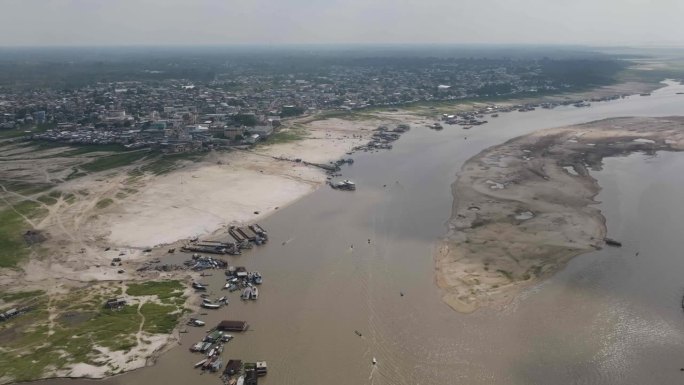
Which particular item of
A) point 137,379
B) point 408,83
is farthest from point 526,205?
point 408,83

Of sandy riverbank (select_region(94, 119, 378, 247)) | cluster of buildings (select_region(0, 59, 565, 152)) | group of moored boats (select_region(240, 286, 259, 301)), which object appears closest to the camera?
group of moored boats (select_region(240, 286, 259, 301))

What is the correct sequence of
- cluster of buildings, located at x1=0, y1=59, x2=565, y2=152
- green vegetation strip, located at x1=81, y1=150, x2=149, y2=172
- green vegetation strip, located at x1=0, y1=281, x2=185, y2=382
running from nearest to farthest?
green vegetation strip, located at x1=0, y1=281, x2=185, y2=382, green vegetation strip, located at x1=81, y1=150, x2=149, y2=172, cluster of buildings, located at x1=0, y1=59, x2=565, y2=152

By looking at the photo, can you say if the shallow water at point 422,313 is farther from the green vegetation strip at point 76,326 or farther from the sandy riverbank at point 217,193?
the sandy riverbank at point 217,193

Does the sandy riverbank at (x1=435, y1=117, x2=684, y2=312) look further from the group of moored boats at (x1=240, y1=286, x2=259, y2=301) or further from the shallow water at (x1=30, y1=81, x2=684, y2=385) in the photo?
the group of moored boats at (x1=240, y1=286, x2=259, y2=301)

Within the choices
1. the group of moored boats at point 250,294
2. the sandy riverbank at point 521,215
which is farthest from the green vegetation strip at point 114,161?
the sandy riverbank at point 521,215

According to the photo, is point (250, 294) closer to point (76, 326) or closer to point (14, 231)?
point (76, 326)

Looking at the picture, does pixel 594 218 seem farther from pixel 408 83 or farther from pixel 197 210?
pixel 408 83

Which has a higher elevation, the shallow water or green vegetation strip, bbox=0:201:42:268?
green vegetation strip, bbox=0:201:42:268

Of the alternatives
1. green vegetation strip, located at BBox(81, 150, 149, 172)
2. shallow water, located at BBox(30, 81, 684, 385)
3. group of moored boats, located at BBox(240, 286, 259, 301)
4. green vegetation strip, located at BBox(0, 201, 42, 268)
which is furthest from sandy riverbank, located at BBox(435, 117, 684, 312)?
green vegetation strip, located at BBox(81, 150, 149, 172)

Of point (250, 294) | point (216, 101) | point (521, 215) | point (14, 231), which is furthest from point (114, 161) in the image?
point (216, 101)
